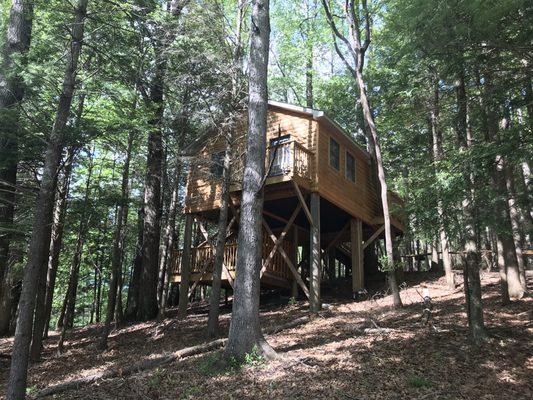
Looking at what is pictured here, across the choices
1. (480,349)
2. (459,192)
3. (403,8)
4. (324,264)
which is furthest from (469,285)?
(324,264)

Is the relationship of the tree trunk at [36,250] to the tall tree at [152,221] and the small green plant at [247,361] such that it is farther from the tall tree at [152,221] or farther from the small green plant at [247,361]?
the tall tree at [152,221]

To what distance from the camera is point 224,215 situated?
12133 mm

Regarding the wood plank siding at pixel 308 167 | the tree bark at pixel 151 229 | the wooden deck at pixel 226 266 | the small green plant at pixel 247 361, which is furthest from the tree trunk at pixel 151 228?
the small green plant at pixel 247 361

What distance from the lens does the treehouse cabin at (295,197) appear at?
14.0 m

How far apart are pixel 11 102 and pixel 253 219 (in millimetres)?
8208

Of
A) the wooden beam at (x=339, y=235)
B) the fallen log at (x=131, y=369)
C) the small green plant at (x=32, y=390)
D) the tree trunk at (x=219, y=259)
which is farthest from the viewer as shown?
the wooden beam at (x=339, y=235)

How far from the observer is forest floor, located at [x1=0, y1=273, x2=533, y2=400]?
258 inches

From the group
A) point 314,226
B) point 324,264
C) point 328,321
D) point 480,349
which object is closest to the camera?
point 480,349

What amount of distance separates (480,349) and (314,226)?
6950mm

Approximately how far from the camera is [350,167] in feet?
57.5

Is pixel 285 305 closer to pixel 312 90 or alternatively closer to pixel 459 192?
pixel 459 192

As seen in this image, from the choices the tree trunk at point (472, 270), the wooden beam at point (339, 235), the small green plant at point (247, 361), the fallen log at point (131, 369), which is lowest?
the fallen log at point (131, 369)

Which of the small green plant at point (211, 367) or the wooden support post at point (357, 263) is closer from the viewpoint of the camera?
the small green plant at point (211, 367)

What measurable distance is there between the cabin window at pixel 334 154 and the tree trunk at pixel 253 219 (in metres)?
6.96
